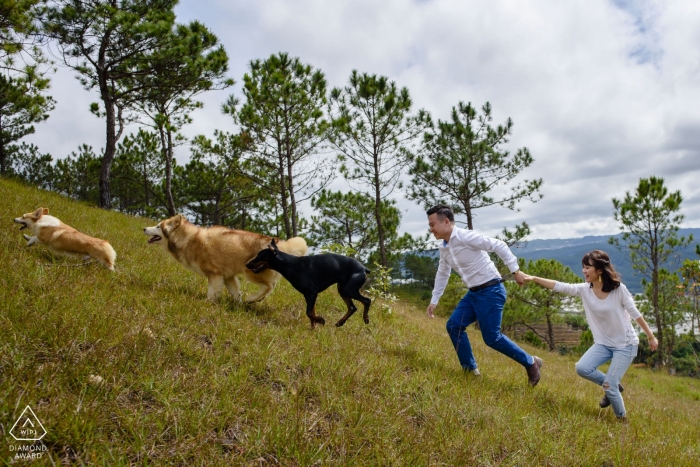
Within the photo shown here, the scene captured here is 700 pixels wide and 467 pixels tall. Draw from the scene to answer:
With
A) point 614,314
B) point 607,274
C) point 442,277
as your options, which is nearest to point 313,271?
point 442,277

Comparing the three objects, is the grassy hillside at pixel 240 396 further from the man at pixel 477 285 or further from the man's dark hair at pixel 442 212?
the man's dark hair at pixel 442 212

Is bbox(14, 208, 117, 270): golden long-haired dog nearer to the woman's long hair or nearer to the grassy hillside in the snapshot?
the grassy hillside

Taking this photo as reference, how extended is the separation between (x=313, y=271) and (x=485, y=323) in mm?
2364

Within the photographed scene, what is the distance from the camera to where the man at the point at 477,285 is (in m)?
5.04

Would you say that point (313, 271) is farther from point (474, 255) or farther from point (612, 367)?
point (612, 367)

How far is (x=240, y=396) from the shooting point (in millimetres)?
2984

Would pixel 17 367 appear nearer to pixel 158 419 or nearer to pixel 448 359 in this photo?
pixel 158 419

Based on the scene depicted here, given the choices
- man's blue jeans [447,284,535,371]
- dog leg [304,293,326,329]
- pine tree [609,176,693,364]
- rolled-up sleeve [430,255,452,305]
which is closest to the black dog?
dog leg [304,293,326,329]

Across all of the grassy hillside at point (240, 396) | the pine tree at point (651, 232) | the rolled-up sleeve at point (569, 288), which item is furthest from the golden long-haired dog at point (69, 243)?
the pine tree at point (651, 232)

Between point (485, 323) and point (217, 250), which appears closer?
point (485, 323)

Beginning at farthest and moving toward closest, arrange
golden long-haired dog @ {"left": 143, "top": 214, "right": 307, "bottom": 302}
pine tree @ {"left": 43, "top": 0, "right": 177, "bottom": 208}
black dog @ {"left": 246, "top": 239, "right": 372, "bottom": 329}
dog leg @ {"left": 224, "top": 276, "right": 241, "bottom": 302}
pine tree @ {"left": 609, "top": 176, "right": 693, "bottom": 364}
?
pine tree @ {"left": 609, "top": 176, "right": 693, "bottom": 364}
pine tree @ {"left": 43, "top": 0, "right": 177, "bottom": 208}
dog leg @ {"left": 224, "top": 276, "right": 241, "bottom": 302}
golden long-haired dog @ {"left": 143, "top": 214, "right": 307, "bottom": 302}
black dog @ {"left": 246, "top": 239, "right": 372, "bottom": 329}

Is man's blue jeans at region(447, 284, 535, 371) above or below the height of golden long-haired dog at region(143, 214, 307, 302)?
below

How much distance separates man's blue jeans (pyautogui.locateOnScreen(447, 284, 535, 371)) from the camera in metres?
5.01

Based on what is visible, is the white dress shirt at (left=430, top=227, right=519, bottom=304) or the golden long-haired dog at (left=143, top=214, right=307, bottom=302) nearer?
the white dress shirt at (left=430, top=227, right=519, bottom=304)
